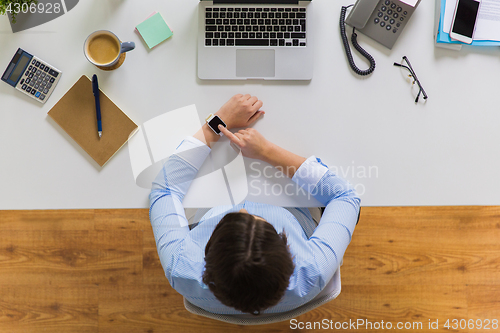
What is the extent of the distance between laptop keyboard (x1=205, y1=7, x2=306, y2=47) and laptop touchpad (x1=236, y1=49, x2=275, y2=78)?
25 mm

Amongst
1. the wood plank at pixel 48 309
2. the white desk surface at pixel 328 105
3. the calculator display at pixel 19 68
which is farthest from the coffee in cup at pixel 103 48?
the wood plank at pixel 48 309

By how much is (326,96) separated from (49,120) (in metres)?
0.82

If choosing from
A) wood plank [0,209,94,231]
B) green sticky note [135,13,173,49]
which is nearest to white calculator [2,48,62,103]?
green sticky note [135,13,173,49]

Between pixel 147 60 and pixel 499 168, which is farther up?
pixel 147 60

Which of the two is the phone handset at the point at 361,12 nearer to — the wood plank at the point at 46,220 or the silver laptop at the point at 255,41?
the silver laptop at the point at 255,41

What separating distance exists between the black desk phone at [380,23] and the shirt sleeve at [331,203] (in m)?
0.33

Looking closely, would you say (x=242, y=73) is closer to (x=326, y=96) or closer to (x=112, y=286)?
(x=326, y=96)

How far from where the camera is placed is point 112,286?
4.65 feet

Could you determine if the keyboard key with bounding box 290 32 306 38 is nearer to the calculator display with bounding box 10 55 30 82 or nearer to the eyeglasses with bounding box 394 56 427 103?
the eyeglasses with bounding box 394 56 427 103

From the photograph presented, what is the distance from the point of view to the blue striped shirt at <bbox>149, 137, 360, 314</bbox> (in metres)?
0.81

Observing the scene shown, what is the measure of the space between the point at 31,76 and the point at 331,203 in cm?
95

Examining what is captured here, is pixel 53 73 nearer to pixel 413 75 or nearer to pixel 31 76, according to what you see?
pixel 31 76

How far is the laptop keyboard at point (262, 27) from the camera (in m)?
0.94

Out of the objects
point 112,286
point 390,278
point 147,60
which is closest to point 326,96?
point 147,60
